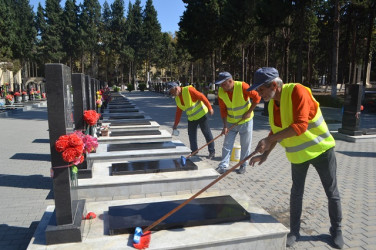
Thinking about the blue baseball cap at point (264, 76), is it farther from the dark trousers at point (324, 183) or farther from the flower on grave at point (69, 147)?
the flower on grave at point (69, 147)

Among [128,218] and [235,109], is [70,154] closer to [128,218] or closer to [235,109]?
[128,218]

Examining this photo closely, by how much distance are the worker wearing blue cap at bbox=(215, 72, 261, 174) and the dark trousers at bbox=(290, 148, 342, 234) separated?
2413 mm

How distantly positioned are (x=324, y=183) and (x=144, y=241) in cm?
201

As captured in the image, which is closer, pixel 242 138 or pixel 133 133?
pixel 242 138

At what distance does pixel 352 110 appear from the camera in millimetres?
9789

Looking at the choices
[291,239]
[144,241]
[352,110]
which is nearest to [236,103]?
[291,239]

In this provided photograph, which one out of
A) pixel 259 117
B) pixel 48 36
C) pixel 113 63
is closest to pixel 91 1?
pixel 48 36

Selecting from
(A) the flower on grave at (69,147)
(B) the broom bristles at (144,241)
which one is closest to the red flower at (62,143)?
(A) the flower on grave at (69,147)

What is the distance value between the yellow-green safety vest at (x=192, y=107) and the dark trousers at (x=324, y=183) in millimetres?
3784

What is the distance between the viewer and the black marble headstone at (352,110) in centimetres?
955

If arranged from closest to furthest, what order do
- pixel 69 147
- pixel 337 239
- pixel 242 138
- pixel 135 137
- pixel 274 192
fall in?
pixel 69 147
pixel 337 239
pixel 274 192
pixel 242 138
pixel 135 137

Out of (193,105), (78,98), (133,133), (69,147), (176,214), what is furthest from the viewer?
(133,133)

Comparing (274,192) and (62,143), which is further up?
(62,143)

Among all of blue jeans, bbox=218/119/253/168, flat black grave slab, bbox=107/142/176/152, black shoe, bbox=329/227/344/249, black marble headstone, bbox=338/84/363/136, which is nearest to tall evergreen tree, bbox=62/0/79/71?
flat black grave slab, bbox=107/142/176/152
